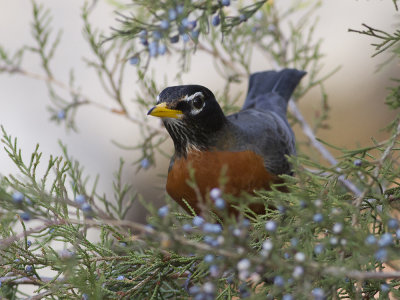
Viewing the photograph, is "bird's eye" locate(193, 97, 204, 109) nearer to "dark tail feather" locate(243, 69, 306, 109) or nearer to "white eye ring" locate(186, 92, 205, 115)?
"white eye ring" locate(186, 92, 205, 115)

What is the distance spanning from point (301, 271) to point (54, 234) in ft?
3.28

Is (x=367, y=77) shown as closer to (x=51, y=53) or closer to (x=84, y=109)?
(x=84, y=109)

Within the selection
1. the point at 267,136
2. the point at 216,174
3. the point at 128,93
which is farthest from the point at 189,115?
the point at 128,93

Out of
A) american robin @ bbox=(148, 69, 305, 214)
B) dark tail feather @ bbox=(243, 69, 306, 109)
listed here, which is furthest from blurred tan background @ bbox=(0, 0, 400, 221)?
american robin @ bbox=(148, 69, 305, 214)

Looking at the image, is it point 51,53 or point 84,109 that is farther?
point 84,109

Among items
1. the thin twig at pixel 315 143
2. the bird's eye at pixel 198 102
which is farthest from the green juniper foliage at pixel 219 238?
the thin twig at pixel 315 143

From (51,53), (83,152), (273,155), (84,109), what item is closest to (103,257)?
(273,155)

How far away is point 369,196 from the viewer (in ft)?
5.85

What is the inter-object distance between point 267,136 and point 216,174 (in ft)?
2.29

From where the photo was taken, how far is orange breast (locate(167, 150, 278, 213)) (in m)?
2.81

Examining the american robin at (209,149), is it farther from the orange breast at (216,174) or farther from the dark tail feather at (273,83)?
the dark tail feather at (273,83)

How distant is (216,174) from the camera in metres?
2.84

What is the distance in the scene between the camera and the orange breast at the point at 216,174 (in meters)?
2.81

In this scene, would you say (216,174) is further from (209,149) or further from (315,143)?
(315,143)
